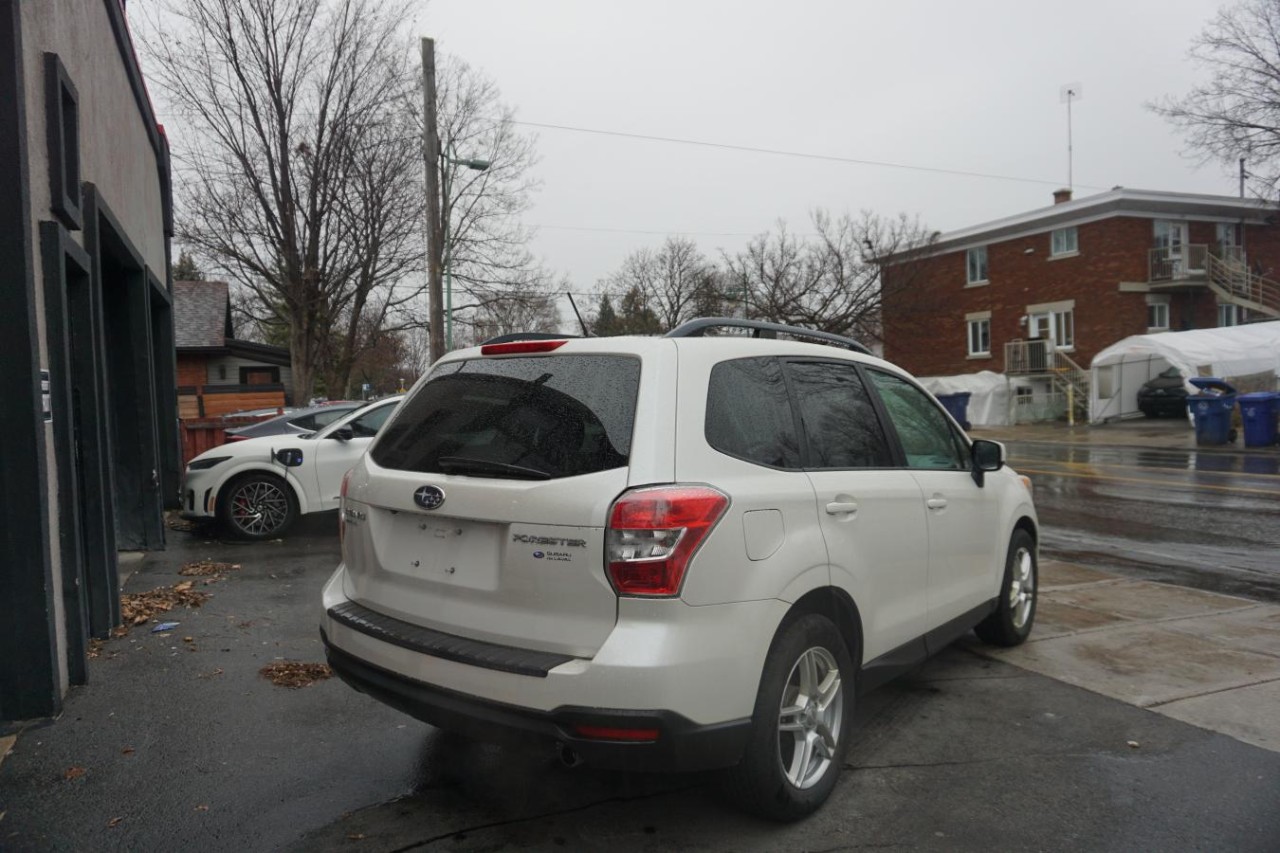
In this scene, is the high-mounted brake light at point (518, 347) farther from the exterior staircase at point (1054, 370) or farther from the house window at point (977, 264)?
the house window at point (977, 264)

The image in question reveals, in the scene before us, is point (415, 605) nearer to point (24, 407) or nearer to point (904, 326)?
point (24, 407)

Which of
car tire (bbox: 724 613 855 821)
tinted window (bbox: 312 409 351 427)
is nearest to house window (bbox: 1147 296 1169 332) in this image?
tinted window (bbox: 312 409 351 427)

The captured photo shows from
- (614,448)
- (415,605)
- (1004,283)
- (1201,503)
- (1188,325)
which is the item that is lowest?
(1201,503)

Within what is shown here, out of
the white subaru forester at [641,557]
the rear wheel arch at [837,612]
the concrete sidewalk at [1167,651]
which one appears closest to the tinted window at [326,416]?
the white subaru forester at [641,557]

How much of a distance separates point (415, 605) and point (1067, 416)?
1349 inches

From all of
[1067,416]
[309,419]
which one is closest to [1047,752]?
[309,419]

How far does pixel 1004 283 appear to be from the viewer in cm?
3706

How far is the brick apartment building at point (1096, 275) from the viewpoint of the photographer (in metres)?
32.8

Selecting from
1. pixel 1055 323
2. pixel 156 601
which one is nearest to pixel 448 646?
pixel 156 601

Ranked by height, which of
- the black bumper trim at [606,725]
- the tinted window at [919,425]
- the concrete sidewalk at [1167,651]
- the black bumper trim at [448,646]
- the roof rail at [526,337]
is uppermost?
the roof rail at [526,337]

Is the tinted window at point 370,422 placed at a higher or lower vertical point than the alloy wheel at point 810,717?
higher

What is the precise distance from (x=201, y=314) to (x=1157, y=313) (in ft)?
116

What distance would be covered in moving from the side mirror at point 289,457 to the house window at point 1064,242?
109ft

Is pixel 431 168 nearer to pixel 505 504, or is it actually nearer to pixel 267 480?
pixel 267 480
